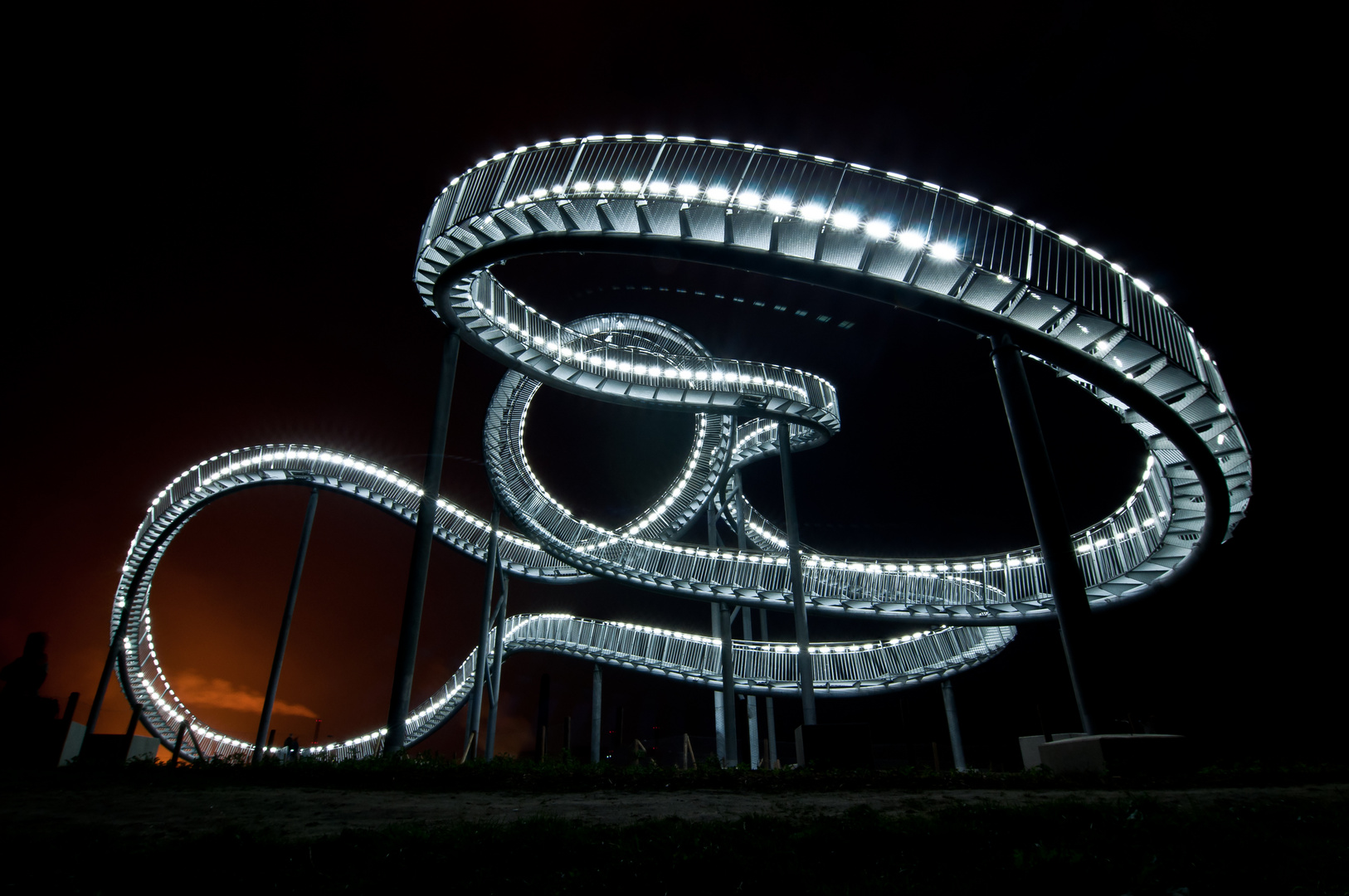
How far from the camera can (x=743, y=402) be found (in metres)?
20.6

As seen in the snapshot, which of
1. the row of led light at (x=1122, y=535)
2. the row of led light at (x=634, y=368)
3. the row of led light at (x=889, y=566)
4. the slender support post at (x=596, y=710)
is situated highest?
the row of led light at (x=634, y=368)

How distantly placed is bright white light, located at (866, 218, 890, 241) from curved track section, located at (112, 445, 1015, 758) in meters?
14.8

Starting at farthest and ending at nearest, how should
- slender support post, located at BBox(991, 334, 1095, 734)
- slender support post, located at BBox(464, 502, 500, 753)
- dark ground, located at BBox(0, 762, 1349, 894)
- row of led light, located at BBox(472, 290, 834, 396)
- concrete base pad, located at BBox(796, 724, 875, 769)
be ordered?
slender support post, located at BBox(464, 502, 500, 753)
row of led light, located at BBox(472, 290, 834, 396)
slender support post, located at BBox(991, 334, 1095, 734)
concrete base pad, located at BBox(796, 724, 875, 769)
dark ground, located at BBox(0, 762, 1349, 894)

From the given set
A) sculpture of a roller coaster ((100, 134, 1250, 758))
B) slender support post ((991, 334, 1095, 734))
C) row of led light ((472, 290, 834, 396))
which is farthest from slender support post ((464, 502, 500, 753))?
slender support post ((991, 334, 1095, 734))

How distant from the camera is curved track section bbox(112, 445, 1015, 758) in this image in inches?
901

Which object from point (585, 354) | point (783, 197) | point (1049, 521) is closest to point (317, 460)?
point (585, 354)

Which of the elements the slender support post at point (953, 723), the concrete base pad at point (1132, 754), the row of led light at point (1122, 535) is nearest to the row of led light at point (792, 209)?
the concrete base pad at point (1132, 754)

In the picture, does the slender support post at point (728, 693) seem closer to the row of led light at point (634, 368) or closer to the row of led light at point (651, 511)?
the row of led light at point (651, 511)

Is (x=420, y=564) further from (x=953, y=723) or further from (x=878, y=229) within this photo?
(x=953, y=723)

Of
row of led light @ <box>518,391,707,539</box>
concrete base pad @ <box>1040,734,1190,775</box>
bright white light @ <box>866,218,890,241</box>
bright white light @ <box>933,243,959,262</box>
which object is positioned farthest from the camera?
row of led light @ <box>518,391,707,539</box>

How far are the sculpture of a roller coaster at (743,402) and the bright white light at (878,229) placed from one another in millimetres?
41

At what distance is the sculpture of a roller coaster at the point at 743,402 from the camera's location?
11.7 metres

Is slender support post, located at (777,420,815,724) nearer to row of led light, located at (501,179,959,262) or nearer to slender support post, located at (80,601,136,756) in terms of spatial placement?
row of led light, located at (501,179,959,262)

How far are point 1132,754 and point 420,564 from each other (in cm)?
1253
